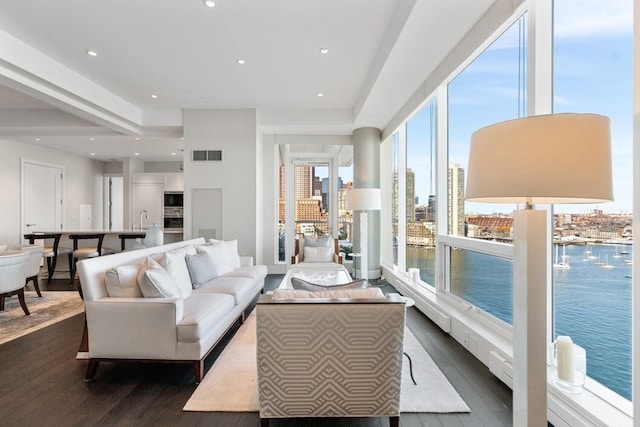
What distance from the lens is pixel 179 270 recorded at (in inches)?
118

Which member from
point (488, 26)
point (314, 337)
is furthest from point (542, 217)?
point (488, 26)

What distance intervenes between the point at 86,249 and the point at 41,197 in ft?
10.8

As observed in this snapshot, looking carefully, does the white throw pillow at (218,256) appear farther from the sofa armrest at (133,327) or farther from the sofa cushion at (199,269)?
the sofa armrest at (133,327)

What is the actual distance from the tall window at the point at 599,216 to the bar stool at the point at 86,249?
6.68m

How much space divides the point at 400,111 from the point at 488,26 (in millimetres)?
2383

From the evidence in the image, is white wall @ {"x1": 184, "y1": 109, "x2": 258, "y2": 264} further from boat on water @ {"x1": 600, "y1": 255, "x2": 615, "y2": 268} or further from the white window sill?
boat on water @ {"x1": 600, "y1": 255, "x2": 615, "y2": 268}

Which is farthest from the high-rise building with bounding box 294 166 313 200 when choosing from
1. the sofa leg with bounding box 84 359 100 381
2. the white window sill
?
the sofa leg with bounding box 84 359 100 381

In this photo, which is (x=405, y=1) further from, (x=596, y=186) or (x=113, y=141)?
(x=113, y=141)

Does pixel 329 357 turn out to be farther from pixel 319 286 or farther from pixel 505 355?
pixel 505 355

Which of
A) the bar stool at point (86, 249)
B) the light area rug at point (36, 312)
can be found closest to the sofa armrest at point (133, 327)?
the light area rug at point (36, 312)

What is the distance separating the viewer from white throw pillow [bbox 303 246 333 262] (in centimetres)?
543

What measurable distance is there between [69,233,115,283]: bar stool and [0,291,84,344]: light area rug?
0.92 meters

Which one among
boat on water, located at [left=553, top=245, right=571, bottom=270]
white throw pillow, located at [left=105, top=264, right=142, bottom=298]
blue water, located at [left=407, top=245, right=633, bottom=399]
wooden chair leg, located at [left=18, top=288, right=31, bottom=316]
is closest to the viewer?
blue water, located at [left=407, top=245, right=633, bottom=399]

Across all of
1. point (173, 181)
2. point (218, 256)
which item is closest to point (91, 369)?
point (218, 256)
